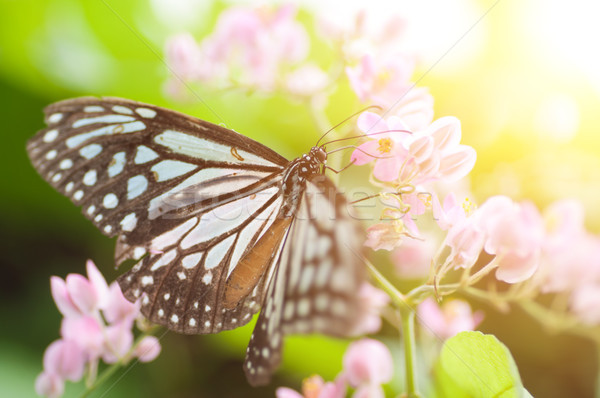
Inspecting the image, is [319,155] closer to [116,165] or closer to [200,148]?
[200,148]

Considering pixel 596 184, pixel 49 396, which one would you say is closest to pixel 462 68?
pixel 596 184

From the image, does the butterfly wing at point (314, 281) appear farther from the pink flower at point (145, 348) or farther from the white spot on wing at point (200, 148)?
the pink flower at point (145, 348)

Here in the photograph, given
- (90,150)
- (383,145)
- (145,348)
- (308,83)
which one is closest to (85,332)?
(145,348)

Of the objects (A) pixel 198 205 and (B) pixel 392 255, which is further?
(B) pixel 392 255

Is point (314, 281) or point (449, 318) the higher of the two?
point (449, 318)

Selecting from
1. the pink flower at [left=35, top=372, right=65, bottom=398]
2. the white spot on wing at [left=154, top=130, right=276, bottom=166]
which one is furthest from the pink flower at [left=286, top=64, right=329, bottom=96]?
the pink flower at [left=35, top=372, right=65, bottom=398]

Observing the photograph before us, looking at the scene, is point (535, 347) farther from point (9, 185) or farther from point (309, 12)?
point (9, 185)

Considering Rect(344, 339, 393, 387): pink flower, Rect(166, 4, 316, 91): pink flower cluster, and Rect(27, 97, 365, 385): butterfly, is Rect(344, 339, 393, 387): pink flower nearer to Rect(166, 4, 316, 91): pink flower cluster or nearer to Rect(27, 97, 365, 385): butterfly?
Rect(27, 97, 365, 385): butterfly
